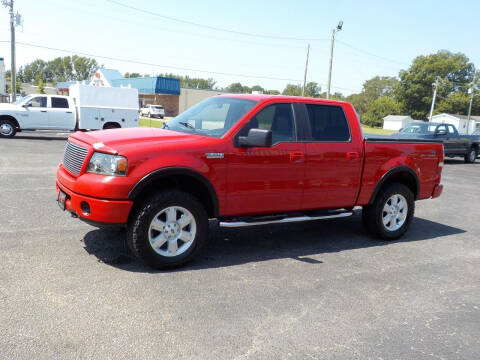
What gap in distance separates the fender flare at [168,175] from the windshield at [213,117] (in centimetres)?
60

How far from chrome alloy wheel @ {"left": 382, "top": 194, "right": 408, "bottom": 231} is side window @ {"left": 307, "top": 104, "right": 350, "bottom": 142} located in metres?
1.26

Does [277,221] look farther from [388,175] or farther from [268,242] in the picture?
[388,175]

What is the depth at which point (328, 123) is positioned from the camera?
570 centimetres

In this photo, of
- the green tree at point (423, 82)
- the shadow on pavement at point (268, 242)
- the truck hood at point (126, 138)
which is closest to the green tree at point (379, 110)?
the green tree at point (423, 82)

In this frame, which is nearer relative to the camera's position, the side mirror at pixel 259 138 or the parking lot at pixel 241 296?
the parking lot at pixel 241 296

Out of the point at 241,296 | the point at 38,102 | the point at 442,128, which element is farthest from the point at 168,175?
the point at 442,128

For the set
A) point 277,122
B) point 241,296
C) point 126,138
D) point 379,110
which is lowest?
point 241,296

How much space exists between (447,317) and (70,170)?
13.4ft

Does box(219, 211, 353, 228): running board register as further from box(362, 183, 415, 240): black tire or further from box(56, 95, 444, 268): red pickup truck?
box(362, 183, 415, 240): black tire

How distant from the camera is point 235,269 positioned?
4.78 metres

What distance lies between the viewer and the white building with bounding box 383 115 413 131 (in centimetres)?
9475

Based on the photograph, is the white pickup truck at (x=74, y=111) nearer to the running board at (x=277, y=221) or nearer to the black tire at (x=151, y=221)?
the running board at (x=277, y=221)

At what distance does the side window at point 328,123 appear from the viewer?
557 cm

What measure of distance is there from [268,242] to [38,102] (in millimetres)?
16033
